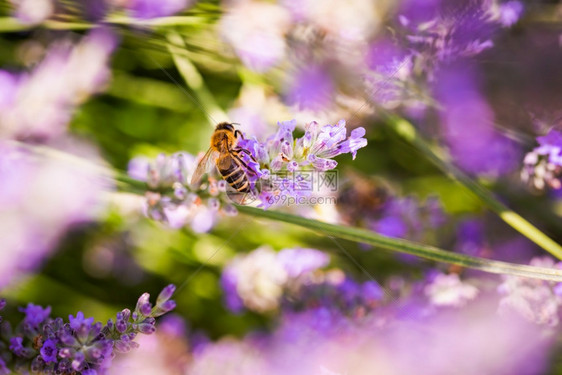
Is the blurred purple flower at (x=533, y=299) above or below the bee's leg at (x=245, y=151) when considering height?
above

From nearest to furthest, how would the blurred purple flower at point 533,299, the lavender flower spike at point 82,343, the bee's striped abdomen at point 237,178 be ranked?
the lavender flower spike at point 82,343
the bee's striped abdomen at point 237,178
the blurred purple flower at point 533,299

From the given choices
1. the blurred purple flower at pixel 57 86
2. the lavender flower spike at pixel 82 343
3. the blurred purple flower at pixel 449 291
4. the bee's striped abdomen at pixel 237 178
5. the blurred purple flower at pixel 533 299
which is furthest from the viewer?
the blurred purple flower at pixel 57 86

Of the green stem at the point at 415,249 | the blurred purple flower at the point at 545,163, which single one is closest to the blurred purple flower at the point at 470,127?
the blurred purple flower at the point at 545,163

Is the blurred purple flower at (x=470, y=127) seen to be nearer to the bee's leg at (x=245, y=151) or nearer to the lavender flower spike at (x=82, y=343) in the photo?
the bee's leg at (x=245, y=151)

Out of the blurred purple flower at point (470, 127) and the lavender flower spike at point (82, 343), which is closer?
the lavender flower spike at point (82, 343)

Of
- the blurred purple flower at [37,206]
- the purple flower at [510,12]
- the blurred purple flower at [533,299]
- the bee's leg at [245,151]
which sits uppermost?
the purple flower at [510,12]

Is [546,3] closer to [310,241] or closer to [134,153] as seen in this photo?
[310,241]
